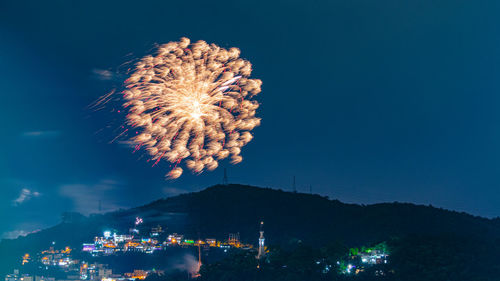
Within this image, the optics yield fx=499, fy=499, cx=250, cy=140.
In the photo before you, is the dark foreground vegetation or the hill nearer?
the dark foreground vegetation

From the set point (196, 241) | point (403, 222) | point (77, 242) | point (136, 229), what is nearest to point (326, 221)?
point (403, 222)

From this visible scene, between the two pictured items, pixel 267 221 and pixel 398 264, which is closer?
pixel 398 264

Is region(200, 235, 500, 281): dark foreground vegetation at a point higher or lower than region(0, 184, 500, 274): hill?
lower

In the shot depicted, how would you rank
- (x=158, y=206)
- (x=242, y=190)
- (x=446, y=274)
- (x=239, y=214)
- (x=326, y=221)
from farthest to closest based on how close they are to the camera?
(x=158, y=206), (x=242, y=190), (x=239, y=214), (x=326, y=221), (x=446, y=274)

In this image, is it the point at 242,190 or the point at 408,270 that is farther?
the point at 242,190

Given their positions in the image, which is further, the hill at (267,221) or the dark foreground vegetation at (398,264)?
the hill at (267,221)

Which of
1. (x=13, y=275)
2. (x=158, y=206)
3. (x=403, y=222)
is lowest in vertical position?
(x=13, y=275)

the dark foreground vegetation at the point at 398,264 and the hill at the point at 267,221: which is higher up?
the hill at the point at 267,221

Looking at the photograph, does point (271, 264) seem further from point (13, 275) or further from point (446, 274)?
point (13, 275)
